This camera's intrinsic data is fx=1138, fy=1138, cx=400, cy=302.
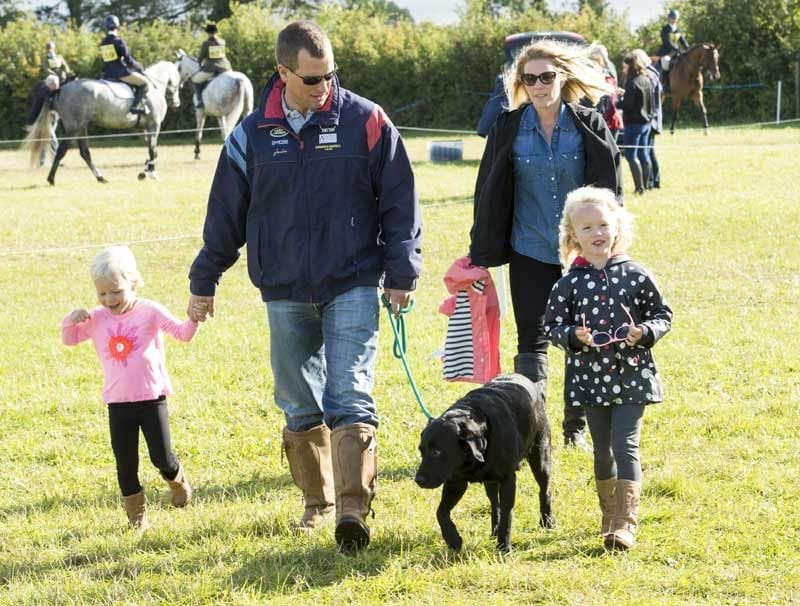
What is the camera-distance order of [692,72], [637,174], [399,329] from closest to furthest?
[399,329], [637,174], [692,72]

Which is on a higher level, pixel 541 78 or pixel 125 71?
pixel 125 71

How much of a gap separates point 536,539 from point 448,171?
54.6 ft

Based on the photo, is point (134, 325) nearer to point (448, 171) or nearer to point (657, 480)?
point (657, 480)

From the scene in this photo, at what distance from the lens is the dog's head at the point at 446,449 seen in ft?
13.9

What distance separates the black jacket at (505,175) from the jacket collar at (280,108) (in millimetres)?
1086

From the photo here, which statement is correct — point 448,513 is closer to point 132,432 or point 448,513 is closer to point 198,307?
point 198,307

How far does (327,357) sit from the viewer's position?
4.81 m

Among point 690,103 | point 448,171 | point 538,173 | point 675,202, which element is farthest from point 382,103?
point 538,173

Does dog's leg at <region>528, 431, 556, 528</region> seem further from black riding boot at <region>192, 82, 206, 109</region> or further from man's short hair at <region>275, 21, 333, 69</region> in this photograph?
black riding boot at <region>192, 82, 206, 109</region>

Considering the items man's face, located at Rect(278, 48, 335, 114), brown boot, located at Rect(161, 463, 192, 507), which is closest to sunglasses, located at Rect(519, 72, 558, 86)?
man's face, located at Rect(278, 48, 335, 114)

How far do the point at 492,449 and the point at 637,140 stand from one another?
12552 mm

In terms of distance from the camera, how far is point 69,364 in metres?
8.66

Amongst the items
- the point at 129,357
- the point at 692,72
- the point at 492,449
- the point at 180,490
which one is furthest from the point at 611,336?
the point at 692,72

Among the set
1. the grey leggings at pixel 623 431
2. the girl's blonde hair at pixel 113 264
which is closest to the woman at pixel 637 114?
the grey leggings at pixel 623 431
